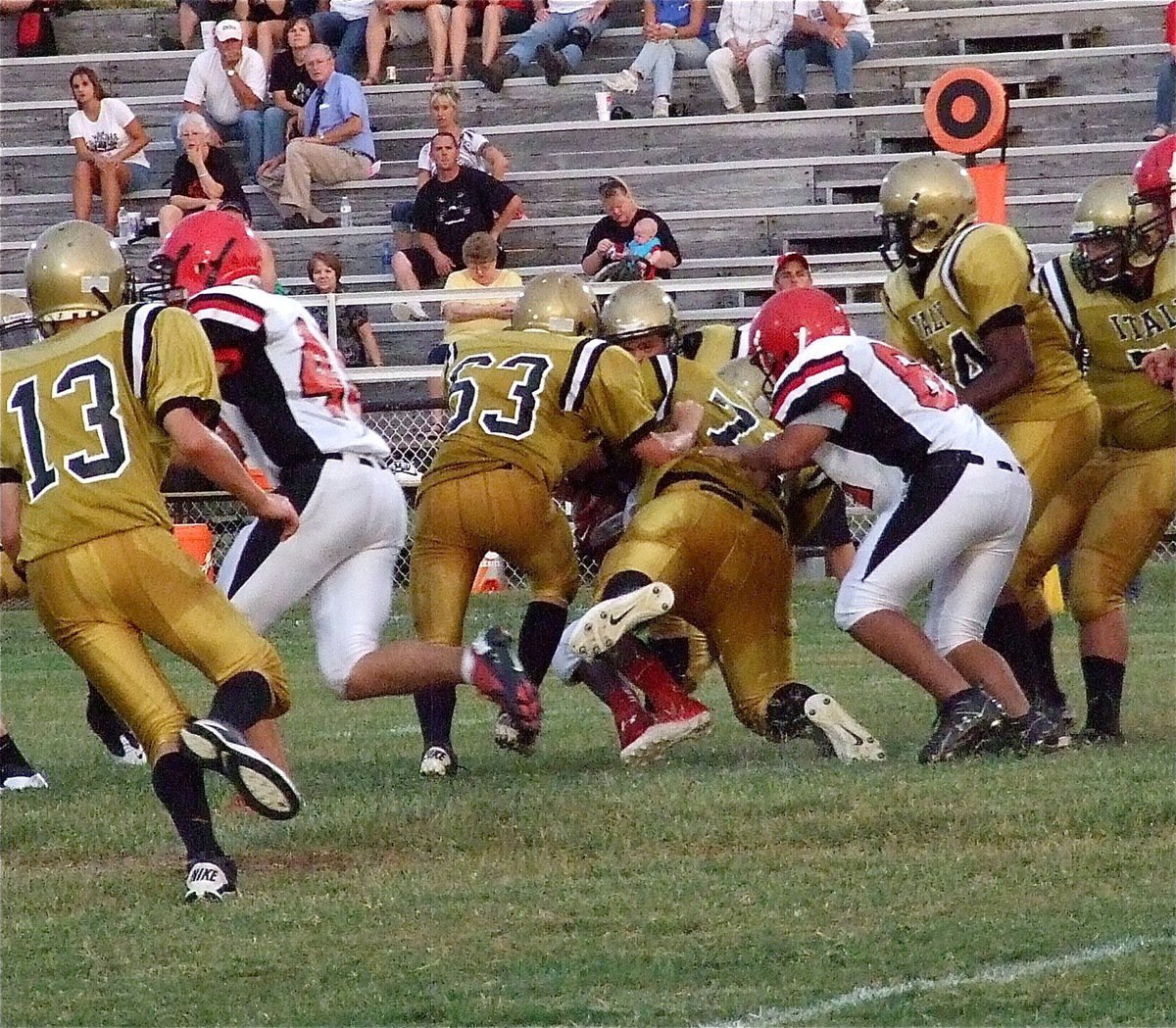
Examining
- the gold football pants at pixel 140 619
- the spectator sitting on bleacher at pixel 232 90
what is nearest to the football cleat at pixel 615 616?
the gold football pants at pixel 140 619

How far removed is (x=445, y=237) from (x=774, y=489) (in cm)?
787

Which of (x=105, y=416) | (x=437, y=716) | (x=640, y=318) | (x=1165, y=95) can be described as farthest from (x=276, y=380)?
(x=1165, y=95)

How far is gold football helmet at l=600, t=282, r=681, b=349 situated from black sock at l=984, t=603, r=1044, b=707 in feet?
4.60

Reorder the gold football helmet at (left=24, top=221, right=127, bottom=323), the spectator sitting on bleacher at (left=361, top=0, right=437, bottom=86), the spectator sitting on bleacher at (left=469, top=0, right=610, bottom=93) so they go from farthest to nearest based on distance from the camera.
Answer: the spectator sitting on bleacher at (left=361, top=0, right=437, bottom=86)
the spectator sitting on bleacher at (left=469, top=0, right=610, bottom=93)
the gold football helmet at (left=24, top=221, right=127, bottom=323)

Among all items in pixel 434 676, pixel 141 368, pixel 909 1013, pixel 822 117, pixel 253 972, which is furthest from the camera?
pixel 822 117

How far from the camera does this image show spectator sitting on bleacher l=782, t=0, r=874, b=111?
15.6 metres

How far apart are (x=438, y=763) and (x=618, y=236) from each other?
25.3 ft

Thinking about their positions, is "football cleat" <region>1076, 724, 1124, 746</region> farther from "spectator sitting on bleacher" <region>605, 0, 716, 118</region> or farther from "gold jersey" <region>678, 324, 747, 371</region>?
"spectator sitting on bleacher" <region>605, 0, 716, 118</region>

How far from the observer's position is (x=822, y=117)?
1573 cm

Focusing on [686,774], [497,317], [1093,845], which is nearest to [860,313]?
[497,317]

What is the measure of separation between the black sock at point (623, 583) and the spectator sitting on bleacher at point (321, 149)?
31.4 ft

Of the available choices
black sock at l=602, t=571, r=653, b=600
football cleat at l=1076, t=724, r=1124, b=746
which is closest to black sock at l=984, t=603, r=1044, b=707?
football cleat at l=1076, t=724, r=1124, b=746

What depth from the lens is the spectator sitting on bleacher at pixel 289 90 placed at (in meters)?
16.0

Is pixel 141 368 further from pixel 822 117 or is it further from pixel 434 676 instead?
pixel 822 117
